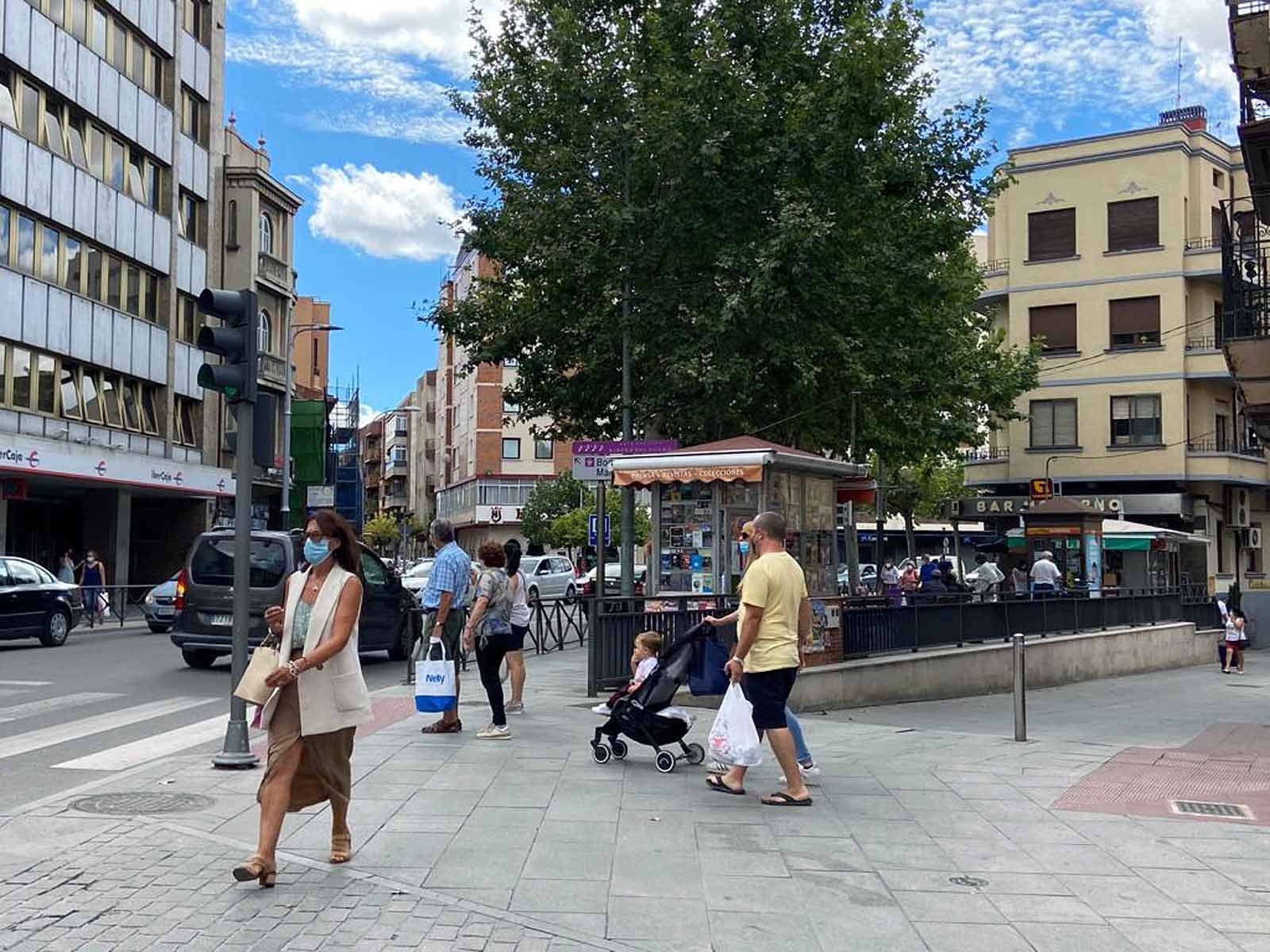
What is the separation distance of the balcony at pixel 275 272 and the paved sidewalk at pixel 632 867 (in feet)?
123

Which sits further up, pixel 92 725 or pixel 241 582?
pixel 241 582

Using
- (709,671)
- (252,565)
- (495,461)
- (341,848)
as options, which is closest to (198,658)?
(252,565)

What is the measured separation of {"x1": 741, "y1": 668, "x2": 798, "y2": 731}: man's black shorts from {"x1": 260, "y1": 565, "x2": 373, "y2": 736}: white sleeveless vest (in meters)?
2.75

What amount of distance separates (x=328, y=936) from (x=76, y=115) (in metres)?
32.0

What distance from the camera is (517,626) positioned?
11.4 m

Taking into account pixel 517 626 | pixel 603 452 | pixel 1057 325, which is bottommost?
pixel 517 626

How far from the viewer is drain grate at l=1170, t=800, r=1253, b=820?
27.6 ft

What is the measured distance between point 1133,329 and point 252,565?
108 ft

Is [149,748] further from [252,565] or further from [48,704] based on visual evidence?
[252,565]

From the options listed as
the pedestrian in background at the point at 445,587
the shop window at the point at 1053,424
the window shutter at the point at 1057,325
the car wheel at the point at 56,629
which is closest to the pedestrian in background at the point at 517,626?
the pedestrian in background at the point at 445,587

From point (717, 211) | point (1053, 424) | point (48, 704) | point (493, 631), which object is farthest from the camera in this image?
point (1053, 424)

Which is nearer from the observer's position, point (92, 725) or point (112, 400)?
point (92, 725)

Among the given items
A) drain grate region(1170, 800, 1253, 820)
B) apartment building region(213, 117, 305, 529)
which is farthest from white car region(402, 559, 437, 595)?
drain grate region(1170, 800, 1253, 820)

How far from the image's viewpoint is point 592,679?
13.9 m
